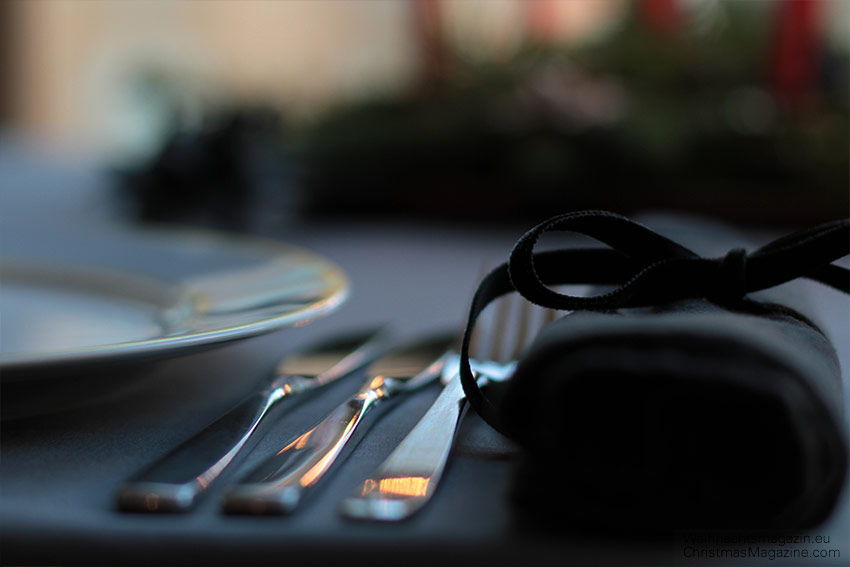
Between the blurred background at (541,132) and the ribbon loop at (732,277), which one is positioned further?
the blurred background at (541,132)

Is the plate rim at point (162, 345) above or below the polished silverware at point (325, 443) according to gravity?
above

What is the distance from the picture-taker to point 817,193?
0.99 m

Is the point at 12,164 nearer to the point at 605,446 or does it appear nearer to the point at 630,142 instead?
the point at 630,142

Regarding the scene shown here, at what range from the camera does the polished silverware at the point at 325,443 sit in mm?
237

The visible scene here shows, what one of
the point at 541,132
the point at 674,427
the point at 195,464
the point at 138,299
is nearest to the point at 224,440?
the point at 195,464

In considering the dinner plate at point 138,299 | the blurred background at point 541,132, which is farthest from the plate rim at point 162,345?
the blurred background at point 541,132

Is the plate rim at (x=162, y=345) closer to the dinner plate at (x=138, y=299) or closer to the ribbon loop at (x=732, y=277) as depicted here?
the dinner plate at (x=138, y=299)

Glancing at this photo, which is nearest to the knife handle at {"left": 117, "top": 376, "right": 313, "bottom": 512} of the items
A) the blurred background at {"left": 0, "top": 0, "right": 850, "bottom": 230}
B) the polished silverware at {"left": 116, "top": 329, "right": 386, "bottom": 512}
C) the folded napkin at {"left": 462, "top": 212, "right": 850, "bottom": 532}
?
the polished silverware at {"left": 116, "top": 329, "right": 386, "bottom": 512}

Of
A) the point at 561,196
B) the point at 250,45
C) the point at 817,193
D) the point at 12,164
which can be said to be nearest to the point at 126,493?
the point at 561,196

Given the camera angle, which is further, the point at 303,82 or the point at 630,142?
the point at 303,82

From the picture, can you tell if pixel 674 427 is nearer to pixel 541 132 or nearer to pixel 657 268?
pixel 657 268

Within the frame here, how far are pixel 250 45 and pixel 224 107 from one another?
2.76m

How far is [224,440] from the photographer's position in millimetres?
285

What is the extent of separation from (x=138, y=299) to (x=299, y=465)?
0.31 meters
